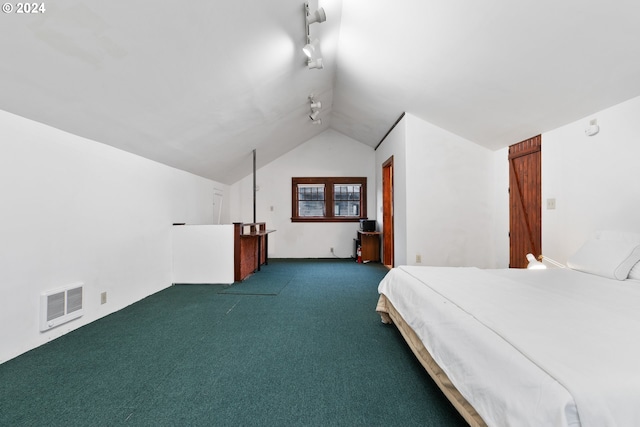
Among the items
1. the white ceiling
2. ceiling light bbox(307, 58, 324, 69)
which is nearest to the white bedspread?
the white ceiling

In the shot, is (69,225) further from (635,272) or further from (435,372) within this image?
(635,272)

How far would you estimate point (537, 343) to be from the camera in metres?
0.94

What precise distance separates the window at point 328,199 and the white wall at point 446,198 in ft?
7.72

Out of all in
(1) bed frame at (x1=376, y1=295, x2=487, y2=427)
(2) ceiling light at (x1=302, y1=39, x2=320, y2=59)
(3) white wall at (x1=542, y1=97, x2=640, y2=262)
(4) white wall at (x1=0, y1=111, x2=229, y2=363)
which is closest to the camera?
(1) bed frame at (x1=376, y1=295, x2=487, y2=427)

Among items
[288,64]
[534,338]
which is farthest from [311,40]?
[534,338]

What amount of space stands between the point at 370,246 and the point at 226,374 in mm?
4287

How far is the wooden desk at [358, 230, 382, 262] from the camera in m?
5.54

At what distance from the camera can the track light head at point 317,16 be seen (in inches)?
85.7

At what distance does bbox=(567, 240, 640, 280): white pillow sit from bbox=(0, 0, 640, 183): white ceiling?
4.22ft

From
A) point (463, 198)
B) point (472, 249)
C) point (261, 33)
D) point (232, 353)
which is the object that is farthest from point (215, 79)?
point (472, 249)

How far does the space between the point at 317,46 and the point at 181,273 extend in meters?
3.59

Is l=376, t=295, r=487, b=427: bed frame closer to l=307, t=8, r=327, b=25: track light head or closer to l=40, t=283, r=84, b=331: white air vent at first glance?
l=307, t=8, r=327, b=25: track light head

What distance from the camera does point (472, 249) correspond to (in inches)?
150

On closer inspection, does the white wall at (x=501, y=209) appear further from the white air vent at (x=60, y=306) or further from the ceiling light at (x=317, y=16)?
the white air vent at (x=60, y=306)
